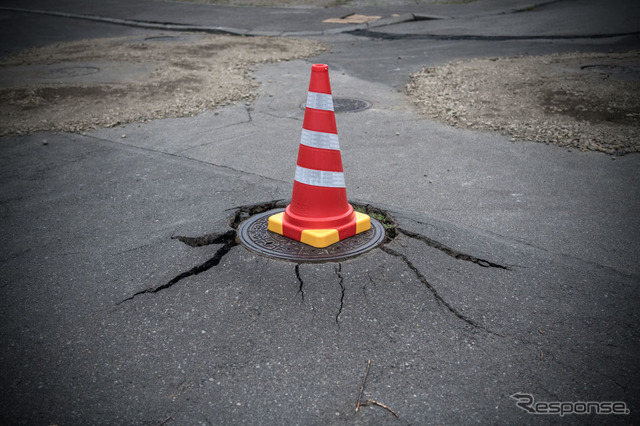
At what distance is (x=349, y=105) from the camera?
6914 millimetres

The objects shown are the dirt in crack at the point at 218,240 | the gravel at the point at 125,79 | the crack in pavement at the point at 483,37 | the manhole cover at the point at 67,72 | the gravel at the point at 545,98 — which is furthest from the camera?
the crack in pavement at the point at 483,37

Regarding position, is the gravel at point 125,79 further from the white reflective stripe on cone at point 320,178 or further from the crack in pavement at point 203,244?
the white reflective stripe on cone at point 320,178

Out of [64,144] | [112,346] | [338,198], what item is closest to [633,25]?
[338,198]

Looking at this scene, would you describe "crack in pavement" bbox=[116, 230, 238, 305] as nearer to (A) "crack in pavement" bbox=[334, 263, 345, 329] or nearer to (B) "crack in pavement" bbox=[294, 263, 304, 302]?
(B) "crack in pavement" bbox=[294, 263, 304, 302]

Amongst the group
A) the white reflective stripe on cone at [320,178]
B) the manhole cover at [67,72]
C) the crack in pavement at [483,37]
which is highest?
the crack in pavement at [483,37]

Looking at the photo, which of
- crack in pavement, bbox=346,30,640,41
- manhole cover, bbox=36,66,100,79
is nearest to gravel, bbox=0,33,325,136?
manhole cover, bbox=36,66,100,79

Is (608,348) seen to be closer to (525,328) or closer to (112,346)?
(525,328)

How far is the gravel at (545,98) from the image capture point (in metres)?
5.48

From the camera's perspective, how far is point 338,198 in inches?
136

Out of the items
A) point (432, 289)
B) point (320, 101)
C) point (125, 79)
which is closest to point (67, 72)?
point (125, 79)

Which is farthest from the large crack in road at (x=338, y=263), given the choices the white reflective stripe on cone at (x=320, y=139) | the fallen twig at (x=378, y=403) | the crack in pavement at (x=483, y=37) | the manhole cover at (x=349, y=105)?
the crack in pavement at (x=483, y=37)

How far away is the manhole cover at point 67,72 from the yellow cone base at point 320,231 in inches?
269

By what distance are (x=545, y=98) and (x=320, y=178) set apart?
473cm

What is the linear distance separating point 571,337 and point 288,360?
149 cm
